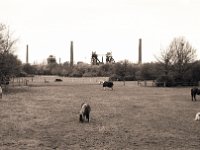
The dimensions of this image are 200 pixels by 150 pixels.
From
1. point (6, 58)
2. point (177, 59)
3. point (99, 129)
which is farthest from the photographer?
point (177, 59)

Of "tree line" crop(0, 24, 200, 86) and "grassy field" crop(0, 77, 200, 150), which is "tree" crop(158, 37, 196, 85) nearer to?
"tree line" crop(0, 24, 200, 86)

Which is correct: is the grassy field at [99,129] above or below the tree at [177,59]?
below

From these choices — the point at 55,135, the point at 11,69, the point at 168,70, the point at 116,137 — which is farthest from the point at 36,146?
the point at 168,70

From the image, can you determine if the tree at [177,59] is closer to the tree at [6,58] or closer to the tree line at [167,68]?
the tree line at [167,68]

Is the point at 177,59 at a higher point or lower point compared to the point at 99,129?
higher

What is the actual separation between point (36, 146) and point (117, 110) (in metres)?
12.7

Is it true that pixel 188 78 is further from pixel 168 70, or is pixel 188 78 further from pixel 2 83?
pixel 2 83

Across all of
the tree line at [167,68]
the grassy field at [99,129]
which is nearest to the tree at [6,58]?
the tree line at [167,68]

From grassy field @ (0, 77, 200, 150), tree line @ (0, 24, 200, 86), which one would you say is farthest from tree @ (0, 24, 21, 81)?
grassy field @ (0, 77, 200, 150)

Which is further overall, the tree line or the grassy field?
the tree line

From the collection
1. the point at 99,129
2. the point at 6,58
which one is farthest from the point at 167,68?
the point at 99,129

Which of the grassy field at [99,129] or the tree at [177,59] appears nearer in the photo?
the grassy field at [99,129]

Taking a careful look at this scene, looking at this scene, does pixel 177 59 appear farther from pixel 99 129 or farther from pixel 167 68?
pixel 99 129

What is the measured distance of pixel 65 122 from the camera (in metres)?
21.2
